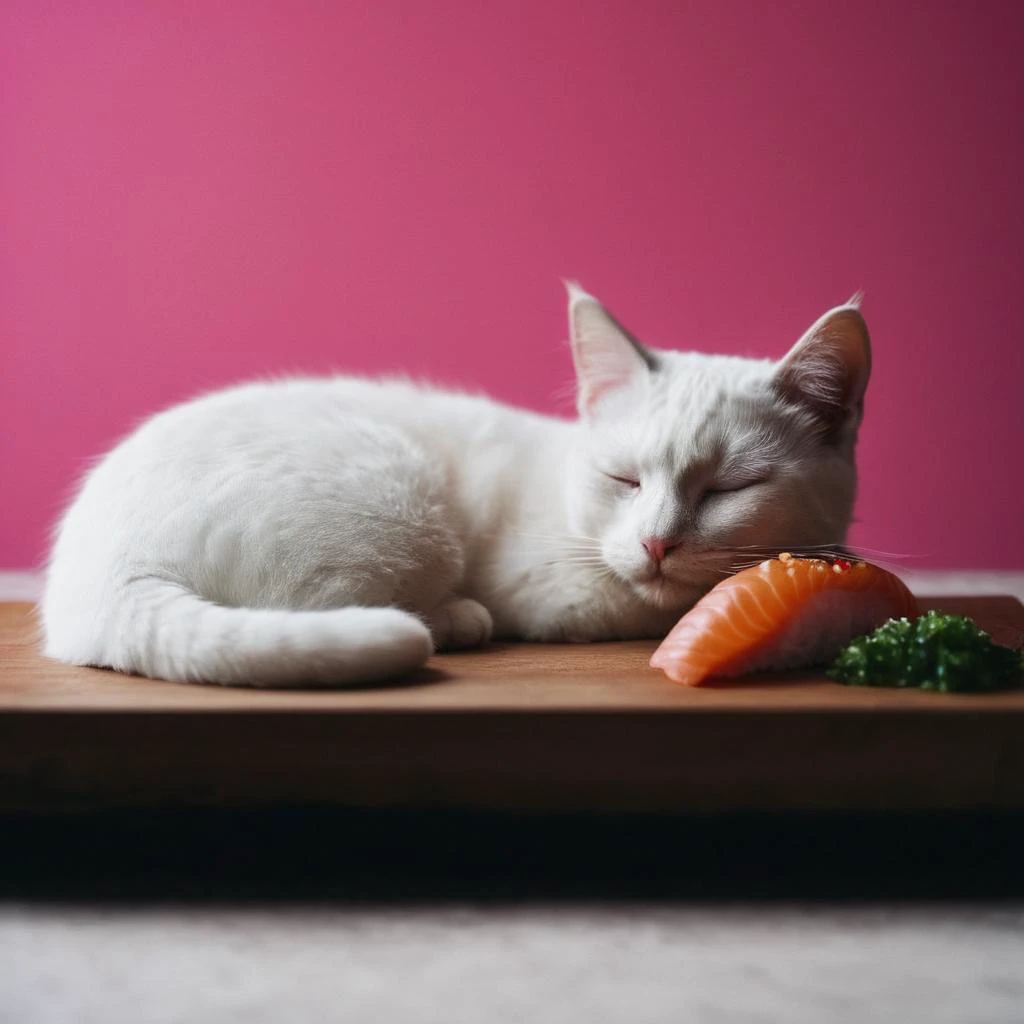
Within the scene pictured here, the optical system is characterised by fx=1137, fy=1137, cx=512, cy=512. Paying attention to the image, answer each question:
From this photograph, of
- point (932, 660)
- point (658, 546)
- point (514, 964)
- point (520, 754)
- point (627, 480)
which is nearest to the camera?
point (514, 964)

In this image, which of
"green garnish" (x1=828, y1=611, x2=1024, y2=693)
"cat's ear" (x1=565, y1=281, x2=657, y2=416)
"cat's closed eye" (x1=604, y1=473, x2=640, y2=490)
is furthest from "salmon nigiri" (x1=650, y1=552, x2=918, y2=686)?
"cat's ear" (x1=565, y1=281, x2=657, y2=416)

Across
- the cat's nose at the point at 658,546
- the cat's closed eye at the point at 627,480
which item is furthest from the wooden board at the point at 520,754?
the cat's closed eye at the point at 627,480

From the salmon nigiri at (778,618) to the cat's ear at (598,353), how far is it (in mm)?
376

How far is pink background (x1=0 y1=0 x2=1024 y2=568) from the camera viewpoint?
2.88 metres

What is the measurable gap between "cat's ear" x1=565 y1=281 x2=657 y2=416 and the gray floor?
78 cm

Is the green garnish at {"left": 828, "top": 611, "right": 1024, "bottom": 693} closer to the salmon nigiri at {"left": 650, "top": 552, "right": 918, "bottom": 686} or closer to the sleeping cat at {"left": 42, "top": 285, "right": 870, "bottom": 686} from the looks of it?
the salmon nigiri at {"left": 650, "top": 552, "right": 918, "bottom": 686}

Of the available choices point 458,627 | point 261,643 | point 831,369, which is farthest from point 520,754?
point 831,369

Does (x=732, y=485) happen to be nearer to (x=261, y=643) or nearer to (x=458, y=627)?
(x=458, y=627)

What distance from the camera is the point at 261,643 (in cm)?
124

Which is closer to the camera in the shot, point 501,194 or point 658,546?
point 658,546

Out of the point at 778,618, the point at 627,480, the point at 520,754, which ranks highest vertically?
the point at 627,480

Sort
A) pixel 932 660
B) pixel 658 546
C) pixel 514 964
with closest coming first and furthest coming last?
pixel 514 964 < pixel 932 660 < pixel 658 546

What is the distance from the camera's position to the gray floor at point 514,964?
97 cm

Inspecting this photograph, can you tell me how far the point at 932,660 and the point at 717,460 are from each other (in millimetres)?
378
